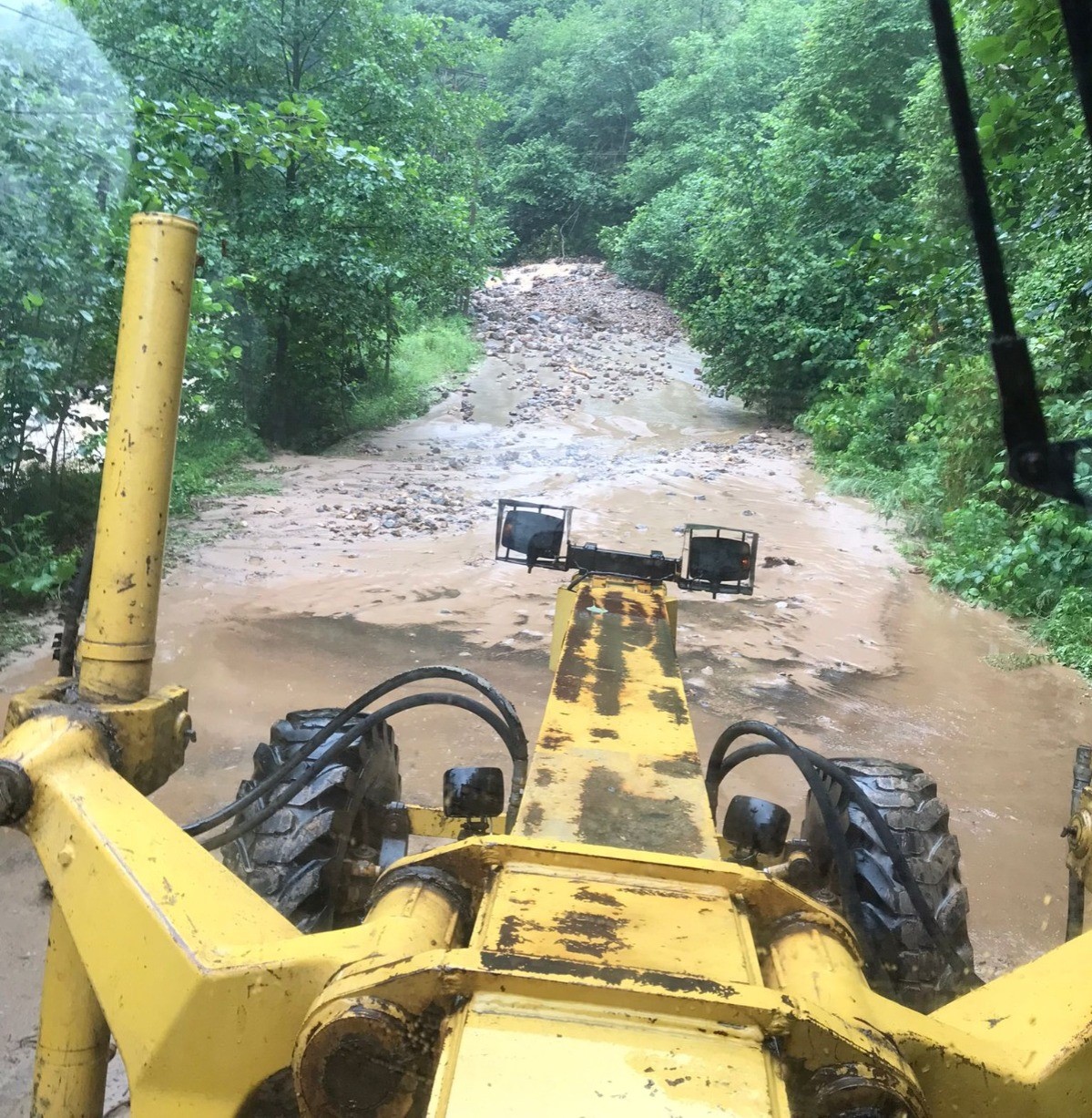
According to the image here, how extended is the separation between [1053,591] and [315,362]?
11.5 meters

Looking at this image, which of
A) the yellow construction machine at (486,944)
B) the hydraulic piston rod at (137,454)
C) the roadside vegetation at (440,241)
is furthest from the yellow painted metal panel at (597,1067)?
the roadside vegetation at (440,241)

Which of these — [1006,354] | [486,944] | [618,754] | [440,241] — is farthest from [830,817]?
[440,241]

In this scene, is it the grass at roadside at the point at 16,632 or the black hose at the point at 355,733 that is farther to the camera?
the grass at roadside at the point at 16,632

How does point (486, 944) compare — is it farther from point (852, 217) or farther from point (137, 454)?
point (852, 217)

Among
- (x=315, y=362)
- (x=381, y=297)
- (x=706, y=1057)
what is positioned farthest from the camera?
(x=315, y=362)

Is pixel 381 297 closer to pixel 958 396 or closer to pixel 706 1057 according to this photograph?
pixel 958 396

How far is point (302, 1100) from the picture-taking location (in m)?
1.19

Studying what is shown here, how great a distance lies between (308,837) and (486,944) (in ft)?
5.20

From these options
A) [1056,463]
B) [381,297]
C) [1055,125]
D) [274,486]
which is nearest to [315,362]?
[381,297]

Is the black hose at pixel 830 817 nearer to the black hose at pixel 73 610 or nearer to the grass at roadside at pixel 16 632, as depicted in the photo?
the black hose at pixel 73 610

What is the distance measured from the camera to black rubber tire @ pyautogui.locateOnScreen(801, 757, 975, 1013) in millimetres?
2615

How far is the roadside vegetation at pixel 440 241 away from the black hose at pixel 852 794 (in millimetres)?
2158

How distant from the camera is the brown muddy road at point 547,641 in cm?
482

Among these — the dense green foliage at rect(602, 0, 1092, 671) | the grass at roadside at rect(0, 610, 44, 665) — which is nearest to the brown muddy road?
the grass at roadside at rect(0, 610, 44, 665)
